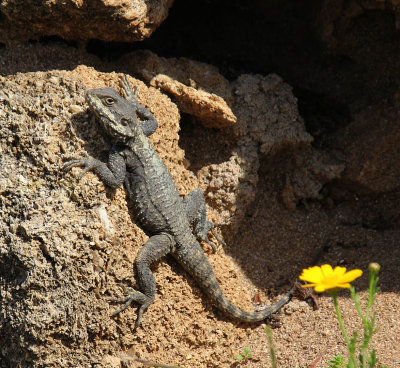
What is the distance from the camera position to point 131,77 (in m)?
4.84

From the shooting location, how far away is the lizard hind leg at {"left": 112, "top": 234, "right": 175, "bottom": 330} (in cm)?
396

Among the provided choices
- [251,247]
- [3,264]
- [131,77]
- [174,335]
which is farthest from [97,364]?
[131,77]

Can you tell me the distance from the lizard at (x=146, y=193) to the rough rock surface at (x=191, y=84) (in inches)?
19.4

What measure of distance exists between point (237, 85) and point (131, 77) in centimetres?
127

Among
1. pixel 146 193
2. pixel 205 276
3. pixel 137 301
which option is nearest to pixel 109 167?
pixel 146 193

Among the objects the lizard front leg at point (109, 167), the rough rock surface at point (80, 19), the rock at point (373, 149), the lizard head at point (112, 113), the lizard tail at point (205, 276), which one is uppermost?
the rock at point (373, 149)

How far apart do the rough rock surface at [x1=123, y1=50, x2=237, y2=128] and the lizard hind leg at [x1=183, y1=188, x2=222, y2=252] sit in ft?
2.93

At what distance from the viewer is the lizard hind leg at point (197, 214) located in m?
4.61

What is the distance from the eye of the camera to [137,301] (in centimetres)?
400

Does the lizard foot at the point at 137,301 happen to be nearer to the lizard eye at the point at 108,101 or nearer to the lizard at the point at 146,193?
the lizard at the point at 146,193

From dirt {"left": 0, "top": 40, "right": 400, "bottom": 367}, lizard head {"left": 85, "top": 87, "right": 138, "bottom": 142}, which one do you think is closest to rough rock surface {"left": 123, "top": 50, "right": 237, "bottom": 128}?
dirt {"left": 0, "top": 40, "right": 400, "bottom": 367}

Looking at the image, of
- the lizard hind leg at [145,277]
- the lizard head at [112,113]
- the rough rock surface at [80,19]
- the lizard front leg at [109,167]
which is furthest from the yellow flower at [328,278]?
the rough rock surface at [80,19]

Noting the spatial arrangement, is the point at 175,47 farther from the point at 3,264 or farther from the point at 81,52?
the point at 3,264

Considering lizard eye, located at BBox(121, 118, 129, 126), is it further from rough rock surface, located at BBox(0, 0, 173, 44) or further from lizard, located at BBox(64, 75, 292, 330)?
rough rock surface, located at BBox(0, 0, 173, 44)
